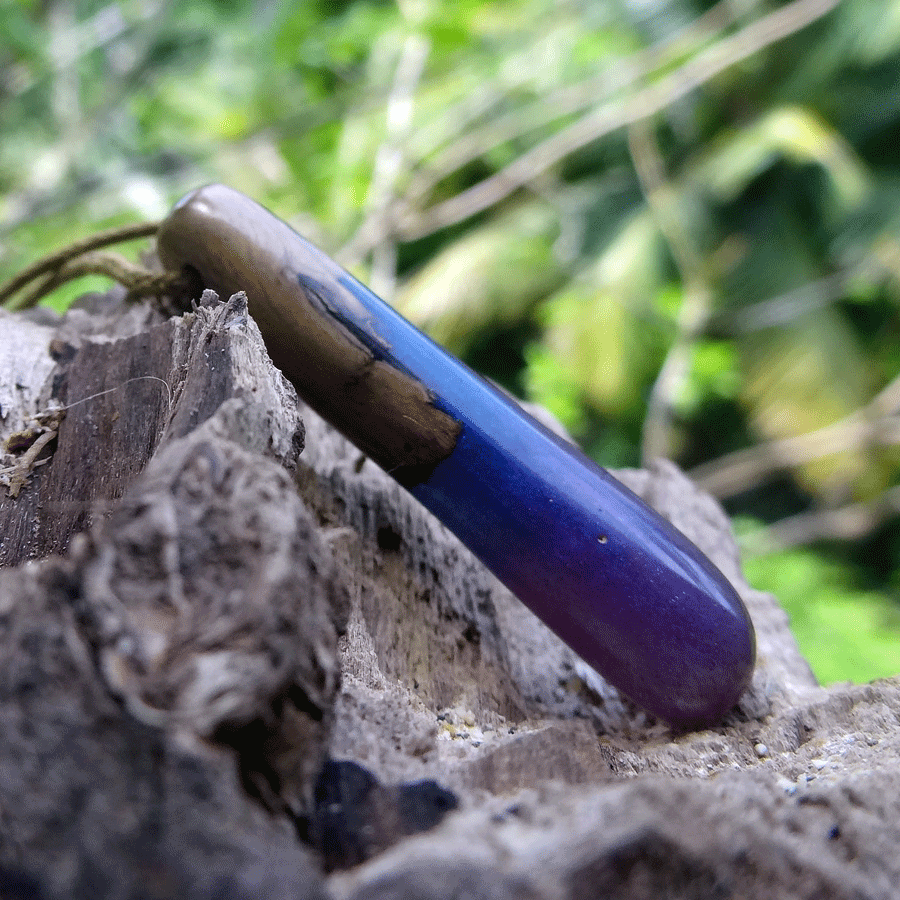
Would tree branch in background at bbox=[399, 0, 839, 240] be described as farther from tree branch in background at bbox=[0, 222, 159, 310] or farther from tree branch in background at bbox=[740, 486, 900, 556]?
tree branch in background at bbox=[740, 486, 900, 556]

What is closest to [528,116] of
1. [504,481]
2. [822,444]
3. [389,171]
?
[389,171]

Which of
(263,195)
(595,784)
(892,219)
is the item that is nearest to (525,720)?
(595,784)

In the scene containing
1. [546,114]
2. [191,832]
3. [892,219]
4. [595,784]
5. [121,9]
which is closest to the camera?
[191,832]

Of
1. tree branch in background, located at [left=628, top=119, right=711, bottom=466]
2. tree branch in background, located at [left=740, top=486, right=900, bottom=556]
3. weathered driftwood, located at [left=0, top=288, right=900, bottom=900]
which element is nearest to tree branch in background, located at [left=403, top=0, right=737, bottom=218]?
tree branch in background, located at [left=628, top=119, right=711, bottom=466]

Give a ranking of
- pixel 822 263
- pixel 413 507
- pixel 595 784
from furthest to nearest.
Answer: pixel 822 263 < pixel 413 507 < pixel 595 784

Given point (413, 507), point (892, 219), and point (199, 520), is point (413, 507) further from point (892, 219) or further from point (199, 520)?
point (892, 219)

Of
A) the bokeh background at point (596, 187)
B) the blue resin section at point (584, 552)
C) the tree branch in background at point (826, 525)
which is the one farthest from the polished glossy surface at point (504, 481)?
the tree branch in background at point (826, 525)

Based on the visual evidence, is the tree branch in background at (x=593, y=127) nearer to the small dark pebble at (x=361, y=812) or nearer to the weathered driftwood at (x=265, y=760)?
the weathered driftwood at (x=265, y=760)
